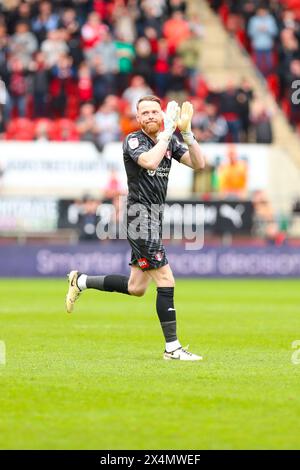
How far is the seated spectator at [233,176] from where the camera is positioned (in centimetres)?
2762

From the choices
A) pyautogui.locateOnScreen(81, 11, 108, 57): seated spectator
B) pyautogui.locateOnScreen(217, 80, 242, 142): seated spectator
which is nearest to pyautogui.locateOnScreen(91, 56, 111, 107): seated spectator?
pyautogui.locateOnScreen(81, 11, 108, 57): seated spectator

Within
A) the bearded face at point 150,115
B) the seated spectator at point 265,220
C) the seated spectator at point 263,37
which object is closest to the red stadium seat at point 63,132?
the seated spectator at point 265,220

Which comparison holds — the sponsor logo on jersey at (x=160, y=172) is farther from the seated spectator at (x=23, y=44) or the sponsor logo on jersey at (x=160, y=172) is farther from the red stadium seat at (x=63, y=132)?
the seated spectator at (x=23, y=44)

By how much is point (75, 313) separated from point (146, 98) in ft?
23.5

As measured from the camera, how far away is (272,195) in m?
28.6

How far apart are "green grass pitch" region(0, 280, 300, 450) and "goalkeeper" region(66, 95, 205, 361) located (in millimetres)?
473

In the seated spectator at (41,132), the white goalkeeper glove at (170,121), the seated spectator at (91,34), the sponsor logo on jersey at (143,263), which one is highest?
the seated spectator at (91,34)

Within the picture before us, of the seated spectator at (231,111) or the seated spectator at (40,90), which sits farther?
the seated spectator at (231,111)

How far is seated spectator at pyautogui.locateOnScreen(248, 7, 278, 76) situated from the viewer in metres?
31.7

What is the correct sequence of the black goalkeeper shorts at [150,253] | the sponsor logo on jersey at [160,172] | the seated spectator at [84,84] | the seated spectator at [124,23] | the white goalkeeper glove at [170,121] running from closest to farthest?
the white goalkeeper glove at [170,121] → the black goalkeeper shorts at [150,253] → the sponsor logo on jersey at [160,172] → the seated spectator at [84,84] → the seated spectator at [124,23]

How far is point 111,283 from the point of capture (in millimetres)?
11773

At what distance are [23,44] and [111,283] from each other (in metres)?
18.6

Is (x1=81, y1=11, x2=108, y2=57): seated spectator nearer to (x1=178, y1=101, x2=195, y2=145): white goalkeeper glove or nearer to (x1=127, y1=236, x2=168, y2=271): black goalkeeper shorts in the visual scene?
(x1=178, y1=101, x2=195, y2=145): white goalkeeper glove
